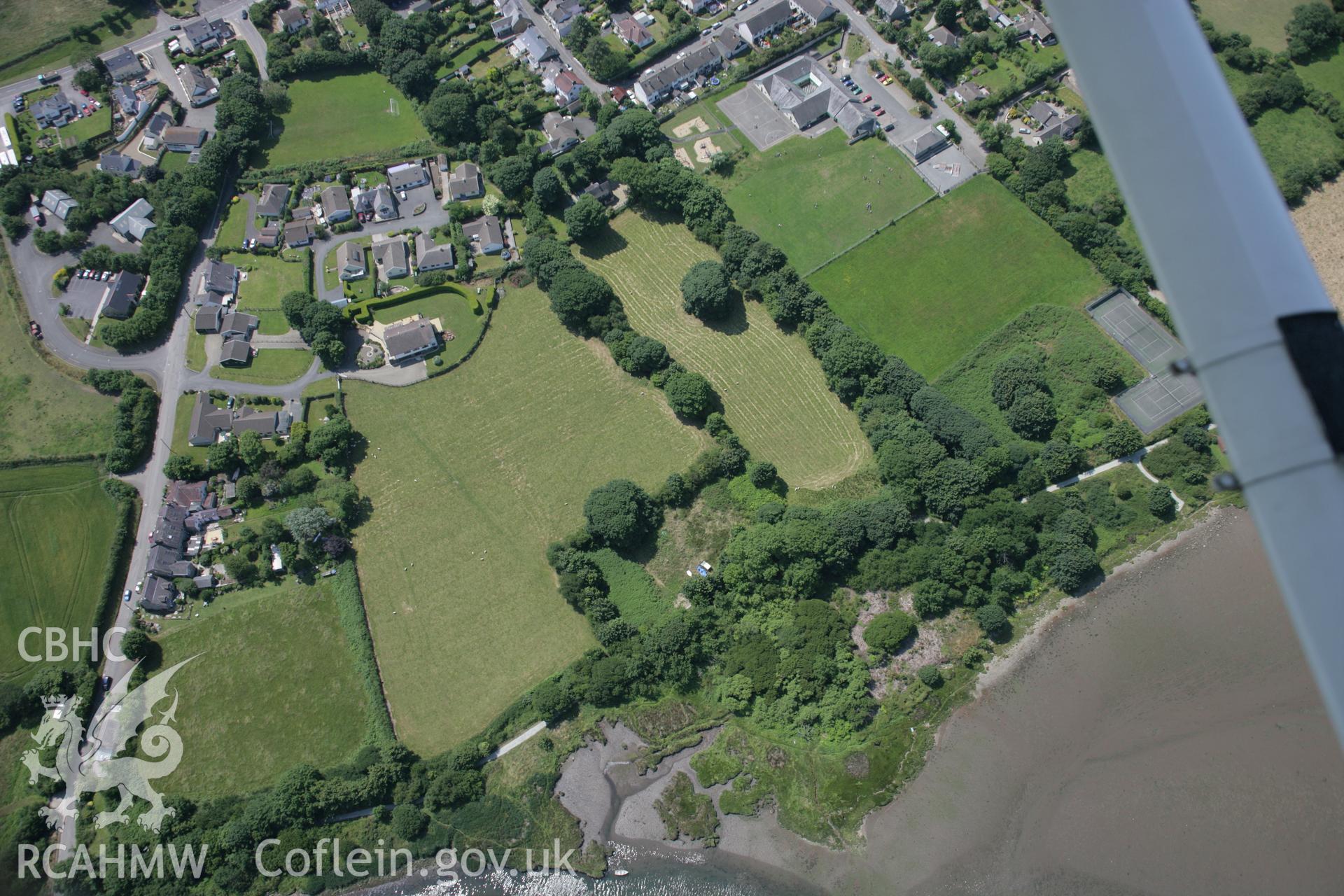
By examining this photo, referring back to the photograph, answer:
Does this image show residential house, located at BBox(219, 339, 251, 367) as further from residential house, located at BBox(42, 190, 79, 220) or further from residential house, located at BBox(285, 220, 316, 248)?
residential house, located at BBox(42, 190, 79, 220)

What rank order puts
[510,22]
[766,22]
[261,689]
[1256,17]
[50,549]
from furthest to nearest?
1. [510,22]
2. [766,22]
3. [1256,17]
4. [50,549]
5. [261,689]

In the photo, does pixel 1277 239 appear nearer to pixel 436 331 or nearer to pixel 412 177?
pixel 436 331

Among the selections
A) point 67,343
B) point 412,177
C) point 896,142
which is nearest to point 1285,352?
point 896,142

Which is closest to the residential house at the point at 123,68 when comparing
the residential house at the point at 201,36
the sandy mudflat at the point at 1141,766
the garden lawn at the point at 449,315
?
the residential house at the point at 201,36

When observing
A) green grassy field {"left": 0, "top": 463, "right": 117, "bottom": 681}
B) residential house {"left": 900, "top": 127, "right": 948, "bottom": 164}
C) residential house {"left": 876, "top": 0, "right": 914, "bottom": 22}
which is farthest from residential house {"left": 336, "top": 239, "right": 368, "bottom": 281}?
residential house {"left": 876, "top": 0, "right": 914, "bottom": 22}

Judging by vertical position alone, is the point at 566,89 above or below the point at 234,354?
above

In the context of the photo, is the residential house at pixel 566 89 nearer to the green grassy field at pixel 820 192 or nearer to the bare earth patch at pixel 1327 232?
the green grassy field at pixel 820 192

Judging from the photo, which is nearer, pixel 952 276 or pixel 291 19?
pixel 952 276

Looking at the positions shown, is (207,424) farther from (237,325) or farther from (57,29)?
(57,29)

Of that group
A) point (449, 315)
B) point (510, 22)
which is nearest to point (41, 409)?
point (449, 315)
